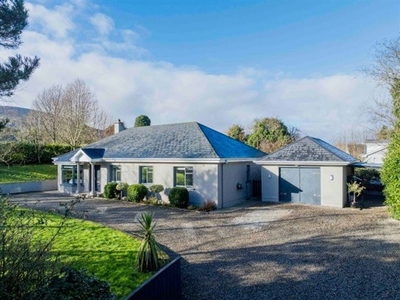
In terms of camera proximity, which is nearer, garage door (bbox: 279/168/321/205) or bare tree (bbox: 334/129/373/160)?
garage door (bbox: 279/168/321/205)

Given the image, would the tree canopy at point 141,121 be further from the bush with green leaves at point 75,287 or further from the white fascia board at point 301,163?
the bush with green leaves at point 75,287

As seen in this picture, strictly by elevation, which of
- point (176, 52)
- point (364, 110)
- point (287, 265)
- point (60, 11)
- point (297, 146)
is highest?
point (176, 52)

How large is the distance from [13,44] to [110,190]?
12.2 meters

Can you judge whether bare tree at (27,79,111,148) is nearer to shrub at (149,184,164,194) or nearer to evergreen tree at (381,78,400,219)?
shrub at (149,184,164,194)

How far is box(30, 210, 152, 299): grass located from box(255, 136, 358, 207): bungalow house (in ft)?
37.7

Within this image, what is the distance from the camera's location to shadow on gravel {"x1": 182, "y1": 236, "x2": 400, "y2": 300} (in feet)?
21.4

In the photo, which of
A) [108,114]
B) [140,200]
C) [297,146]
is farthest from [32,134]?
[297,146]

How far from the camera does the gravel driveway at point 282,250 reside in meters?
6.73

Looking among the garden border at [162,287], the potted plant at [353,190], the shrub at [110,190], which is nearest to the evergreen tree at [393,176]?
the potted plant at [353,190]

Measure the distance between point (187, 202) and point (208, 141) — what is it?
4696mm

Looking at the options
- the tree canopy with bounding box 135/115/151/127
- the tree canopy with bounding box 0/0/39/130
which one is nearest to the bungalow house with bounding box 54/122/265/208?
the tree canopy with bounding box 0/0/39/130

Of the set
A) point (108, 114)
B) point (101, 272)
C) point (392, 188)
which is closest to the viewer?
point (101, 272)

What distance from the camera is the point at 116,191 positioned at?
811 inches

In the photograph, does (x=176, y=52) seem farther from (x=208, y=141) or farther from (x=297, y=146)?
(x=297, y=146)
